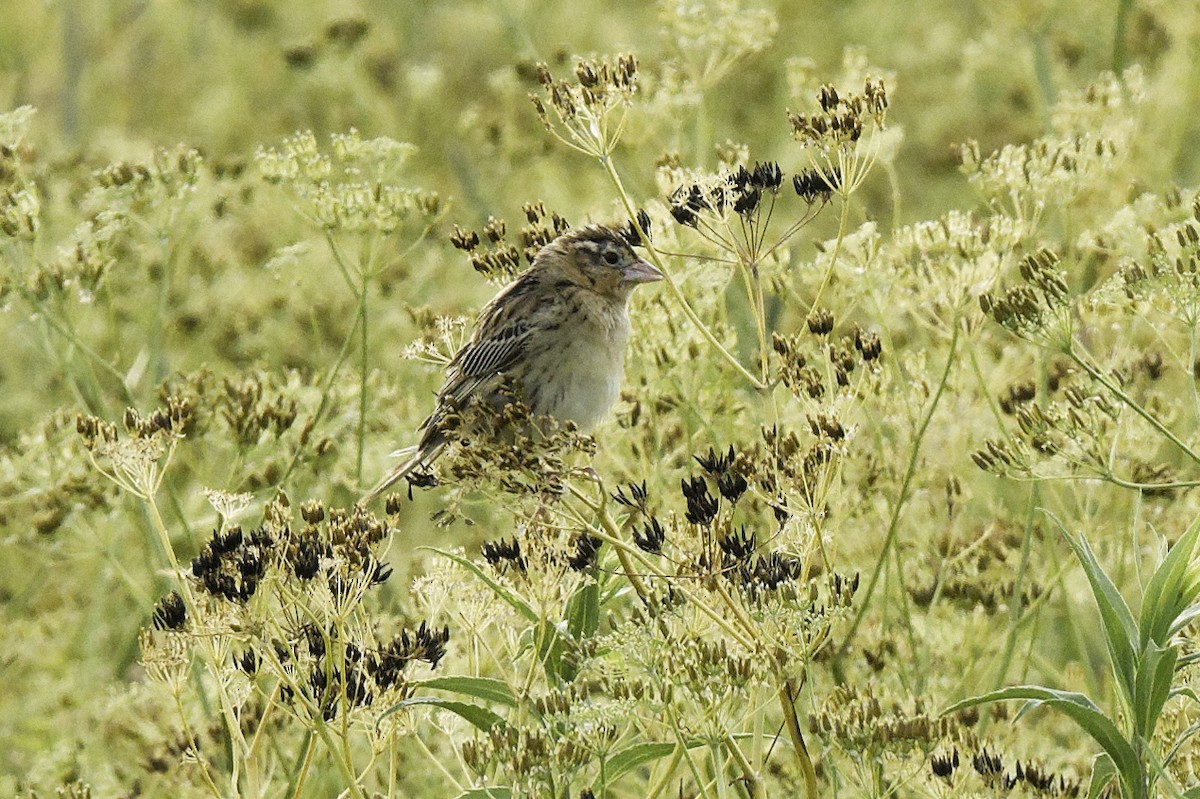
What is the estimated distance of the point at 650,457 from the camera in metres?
5.66

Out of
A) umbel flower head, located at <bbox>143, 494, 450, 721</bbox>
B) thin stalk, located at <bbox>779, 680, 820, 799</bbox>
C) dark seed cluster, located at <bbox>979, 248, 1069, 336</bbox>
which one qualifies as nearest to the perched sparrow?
dark seed cluster, located at <bbox>979, 248, 1069, 336</bbox>

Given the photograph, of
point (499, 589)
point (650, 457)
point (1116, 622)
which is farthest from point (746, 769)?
point (650, 457)

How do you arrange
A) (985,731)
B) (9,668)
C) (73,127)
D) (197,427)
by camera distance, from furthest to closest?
(73,127), (9,668), (197,427), (985,731)

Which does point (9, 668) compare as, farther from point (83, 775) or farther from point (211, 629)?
point (211, 629)

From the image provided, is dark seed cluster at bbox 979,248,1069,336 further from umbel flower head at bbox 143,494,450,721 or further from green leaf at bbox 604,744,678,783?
umbel flower head at bbox 143,494,450,721

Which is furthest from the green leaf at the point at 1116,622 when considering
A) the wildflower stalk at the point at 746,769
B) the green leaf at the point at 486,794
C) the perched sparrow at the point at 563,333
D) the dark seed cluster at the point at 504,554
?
the perched sparrow at the point at 563,333

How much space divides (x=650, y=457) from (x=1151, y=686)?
2.51 meters

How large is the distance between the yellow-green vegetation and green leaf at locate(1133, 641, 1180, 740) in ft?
Result: 0.03

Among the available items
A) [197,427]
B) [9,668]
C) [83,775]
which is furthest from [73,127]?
[83,775]

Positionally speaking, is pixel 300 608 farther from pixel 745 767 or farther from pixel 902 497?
pixel 902 497

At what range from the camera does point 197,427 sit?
5.55 meters

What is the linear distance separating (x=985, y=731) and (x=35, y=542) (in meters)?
3.46

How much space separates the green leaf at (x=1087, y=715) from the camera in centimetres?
323

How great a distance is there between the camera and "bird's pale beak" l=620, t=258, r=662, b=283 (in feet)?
16.7
